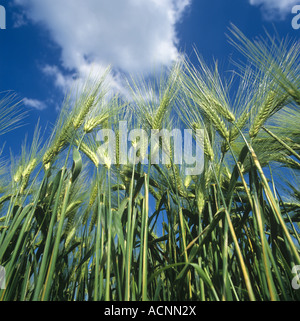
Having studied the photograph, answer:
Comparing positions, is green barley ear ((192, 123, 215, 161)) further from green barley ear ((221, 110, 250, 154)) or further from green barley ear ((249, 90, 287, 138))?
green barley ear ((249, 90, 287, 138))

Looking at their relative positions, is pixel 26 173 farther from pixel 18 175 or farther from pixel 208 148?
pixel 208 148

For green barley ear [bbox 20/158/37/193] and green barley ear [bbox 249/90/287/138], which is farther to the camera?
green barley ear [bbox 20/158/37/193]

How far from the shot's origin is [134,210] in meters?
1.35

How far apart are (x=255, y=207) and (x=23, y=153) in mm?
1684

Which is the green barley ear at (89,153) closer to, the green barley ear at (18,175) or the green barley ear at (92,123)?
the green barley ear at (92,123)

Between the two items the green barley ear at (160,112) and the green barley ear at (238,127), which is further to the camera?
the green barley ear at (160,112)

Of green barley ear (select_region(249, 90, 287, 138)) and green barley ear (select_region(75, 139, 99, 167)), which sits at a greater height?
green barley ear (select_region(249, 90, 287, 138))

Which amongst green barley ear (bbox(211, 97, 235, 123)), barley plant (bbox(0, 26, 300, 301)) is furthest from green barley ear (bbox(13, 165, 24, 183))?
green barley ear (bbox(211, 97, 235, 123))

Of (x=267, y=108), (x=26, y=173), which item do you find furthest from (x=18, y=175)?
(x=267, y=108)

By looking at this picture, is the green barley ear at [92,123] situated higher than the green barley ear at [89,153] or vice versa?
the green barley ear at [92,123]

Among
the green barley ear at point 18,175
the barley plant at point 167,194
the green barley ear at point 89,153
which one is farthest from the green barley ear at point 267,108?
the green barley ear at point 18,175

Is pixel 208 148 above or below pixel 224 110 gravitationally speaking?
below

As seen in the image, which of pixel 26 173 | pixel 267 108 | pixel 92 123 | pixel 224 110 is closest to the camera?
pixel 267 108
